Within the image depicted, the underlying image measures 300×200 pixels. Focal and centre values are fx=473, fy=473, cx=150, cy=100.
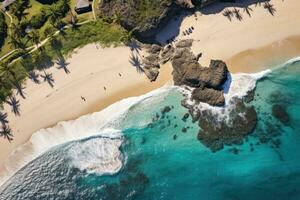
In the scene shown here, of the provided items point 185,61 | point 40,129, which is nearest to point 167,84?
point 185,61

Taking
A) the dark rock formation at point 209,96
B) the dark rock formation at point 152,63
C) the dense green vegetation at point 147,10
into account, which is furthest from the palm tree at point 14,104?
the dark rock formation at point 209,96

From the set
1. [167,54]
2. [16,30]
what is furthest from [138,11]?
[16,30]

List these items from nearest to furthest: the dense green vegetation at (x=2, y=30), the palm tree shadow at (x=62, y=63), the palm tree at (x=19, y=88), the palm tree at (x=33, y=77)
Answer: the palm tree at (x=19, y=88)
the palm tree at (x=33, y=77)
the palm tree shadow at (x=62, y=63)
the dense green vegetation at (x=2, y=30)

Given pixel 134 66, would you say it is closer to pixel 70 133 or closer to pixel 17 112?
pixel 70 133

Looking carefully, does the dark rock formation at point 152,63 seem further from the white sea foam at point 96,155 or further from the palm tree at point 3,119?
the palm tree at point 3,119

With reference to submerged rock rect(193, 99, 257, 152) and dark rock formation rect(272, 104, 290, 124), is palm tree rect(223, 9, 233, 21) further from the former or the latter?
dark rock formation rect(272, 104, 290, 124)

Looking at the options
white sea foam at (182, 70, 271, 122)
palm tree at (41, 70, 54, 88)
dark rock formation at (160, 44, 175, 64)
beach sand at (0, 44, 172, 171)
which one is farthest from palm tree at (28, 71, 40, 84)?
white sea foam at (182, 70, 271, 122)

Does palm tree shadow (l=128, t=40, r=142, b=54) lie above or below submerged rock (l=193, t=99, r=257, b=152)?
above
